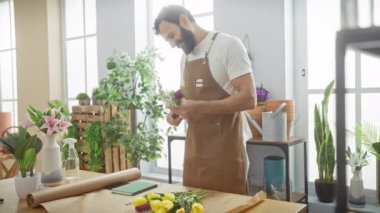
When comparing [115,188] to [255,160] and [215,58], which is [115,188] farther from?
[255,160]

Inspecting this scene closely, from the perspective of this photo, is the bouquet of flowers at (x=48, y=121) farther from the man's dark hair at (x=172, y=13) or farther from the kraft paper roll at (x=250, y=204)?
the kraft paper roll at (x=250, y=204)

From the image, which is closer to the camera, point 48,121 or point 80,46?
point 48,121

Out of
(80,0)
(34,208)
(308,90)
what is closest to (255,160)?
(308,90)

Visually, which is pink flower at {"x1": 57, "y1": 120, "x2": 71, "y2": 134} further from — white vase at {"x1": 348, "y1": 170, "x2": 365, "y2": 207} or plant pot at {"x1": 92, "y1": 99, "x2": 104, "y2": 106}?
plant pot at {"x1": 92, "y1": 99, "x2": 104, "y2": 106}

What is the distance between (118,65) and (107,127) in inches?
22.9

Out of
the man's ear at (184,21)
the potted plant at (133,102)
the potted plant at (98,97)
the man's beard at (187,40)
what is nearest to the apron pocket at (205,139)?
the man's beard at (187,40)

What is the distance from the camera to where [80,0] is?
462 centimetres

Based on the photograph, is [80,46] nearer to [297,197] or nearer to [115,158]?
[115,158]

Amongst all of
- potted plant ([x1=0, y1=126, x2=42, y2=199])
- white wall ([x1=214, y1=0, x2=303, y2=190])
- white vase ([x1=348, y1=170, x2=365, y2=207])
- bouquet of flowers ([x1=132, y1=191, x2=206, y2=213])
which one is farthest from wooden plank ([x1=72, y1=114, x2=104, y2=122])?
white vase ([x1=348, y1=170, x2=365, y2=207])

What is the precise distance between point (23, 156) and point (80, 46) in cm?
333

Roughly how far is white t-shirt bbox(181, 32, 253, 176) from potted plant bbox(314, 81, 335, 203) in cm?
98

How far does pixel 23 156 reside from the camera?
1.54 meters

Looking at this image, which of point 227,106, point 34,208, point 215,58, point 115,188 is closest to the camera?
point 34,208

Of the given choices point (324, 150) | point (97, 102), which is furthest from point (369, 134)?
point (97, 102)
